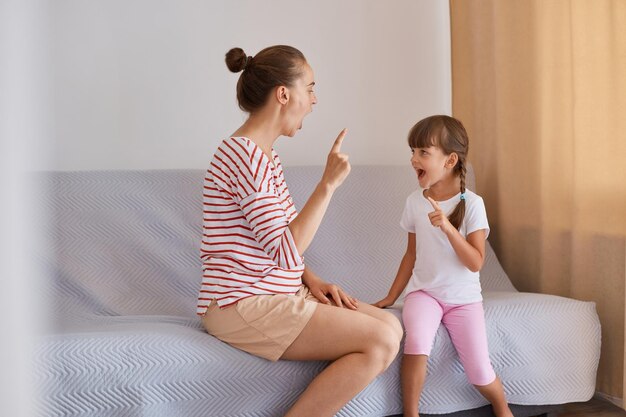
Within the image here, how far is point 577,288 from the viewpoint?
2121mm

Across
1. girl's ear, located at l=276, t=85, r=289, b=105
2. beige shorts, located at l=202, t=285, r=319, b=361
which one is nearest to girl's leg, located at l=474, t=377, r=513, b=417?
beige shorts, located at l=202, t=285, r=319, b=361

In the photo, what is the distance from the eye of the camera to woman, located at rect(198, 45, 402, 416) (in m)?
1.48

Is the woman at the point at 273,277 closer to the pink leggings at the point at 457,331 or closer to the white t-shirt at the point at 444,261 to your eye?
the pink leggings at the point at 457,331

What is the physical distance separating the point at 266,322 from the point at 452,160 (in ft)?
2.31

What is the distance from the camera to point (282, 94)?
1.61 meters

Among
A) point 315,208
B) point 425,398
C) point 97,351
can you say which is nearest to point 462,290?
point 425,398

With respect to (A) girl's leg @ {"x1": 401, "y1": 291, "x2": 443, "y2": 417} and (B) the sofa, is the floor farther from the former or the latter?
(A) girl's leg @ {"x1": 401, "y1": 291, "x2": 443, "y2": 417}

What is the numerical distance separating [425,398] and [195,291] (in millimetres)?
736

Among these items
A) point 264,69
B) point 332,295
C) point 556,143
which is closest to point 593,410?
point 556,143

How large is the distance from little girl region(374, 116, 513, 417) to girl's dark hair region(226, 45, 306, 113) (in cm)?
42

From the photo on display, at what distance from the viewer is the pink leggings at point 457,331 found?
1.66m

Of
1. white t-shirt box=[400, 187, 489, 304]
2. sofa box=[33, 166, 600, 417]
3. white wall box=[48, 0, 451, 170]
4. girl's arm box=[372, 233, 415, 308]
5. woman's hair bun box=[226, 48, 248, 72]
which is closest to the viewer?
sofa box=[33, 166, 600, 417]

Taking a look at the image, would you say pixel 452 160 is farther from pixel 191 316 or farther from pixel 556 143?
pixel 191 316

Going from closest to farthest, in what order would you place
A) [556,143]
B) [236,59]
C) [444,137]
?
[236,59] < [444,137] < [556,143]
